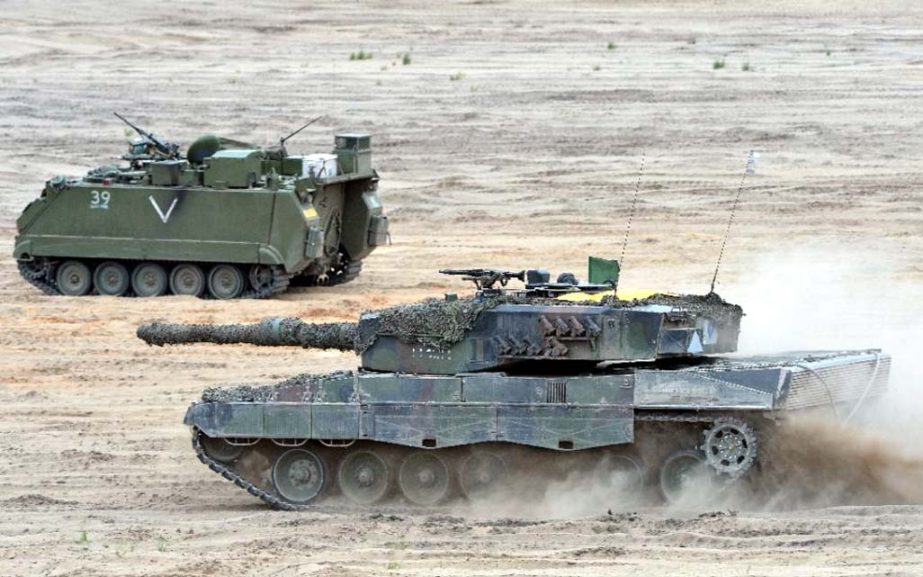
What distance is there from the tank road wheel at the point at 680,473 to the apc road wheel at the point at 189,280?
10.8 m

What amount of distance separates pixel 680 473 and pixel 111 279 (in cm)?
1169

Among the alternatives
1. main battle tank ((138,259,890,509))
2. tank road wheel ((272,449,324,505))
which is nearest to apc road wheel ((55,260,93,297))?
main battle tank ((138,259,890,509))

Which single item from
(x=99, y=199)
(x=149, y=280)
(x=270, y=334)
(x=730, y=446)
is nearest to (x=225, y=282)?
(x=149, y=280)

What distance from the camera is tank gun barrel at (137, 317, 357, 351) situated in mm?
14258

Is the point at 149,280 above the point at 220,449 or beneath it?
above

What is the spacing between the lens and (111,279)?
23.6 metres

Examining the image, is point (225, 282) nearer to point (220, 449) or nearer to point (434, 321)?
point (220, 449)

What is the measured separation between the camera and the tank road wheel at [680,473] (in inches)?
527

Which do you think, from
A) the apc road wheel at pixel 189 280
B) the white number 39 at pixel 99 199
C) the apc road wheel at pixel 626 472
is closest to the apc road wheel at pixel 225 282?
the apc road wheel at pixel 189 280

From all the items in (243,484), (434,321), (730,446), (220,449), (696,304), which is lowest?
(243,484)

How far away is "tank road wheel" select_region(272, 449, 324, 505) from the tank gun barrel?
849 millimetres

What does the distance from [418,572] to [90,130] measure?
23171mm

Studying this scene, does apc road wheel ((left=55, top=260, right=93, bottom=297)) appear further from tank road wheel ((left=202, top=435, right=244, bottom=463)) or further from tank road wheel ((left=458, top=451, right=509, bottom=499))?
tank road wheel ((left=458, top=451, right=509, bottom=499))

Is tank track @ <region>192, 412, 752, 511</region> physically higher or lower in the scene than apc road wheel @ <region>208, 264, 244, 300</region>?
lower
